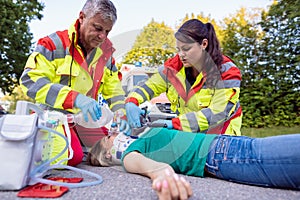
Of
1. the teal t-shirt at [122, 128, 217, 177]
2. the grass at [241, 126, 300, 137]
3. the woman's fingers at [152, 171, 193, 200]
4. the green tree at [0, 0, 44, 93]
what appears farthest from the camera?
the green tree at [0, 0, 44, 93]

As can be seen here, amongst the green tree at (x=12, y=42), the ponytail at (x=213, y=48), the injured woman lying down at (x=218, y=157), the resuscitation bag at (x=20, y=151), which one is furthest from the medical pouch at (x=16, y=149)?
the green tree at (x=12, y=42)

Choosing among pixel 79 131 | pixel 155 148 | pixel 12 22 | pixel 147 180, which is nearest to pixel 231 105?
pixel 155 148

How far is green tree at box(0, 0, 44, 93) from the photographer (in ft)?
22.2

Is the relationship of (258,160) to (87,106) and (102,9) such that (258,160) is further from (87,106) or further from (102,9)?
(102,9)

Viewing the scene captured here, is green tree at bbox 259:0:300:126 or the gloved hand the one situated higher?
green tree at bbox 259:0:300:126

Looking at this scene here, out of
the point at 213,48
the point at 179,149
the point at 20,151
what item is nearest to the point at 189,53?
the point at 213,48

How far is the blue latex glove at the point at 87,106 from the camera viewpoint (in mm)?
1186

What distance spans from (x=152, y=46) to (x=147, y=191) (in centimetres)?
79

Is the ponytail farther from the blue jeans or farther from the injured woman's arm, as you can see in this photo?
the injured woman's arm

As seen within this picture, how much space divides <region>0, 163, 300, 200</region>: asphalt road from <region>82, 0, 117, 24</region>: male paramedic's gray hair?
684 millimetres

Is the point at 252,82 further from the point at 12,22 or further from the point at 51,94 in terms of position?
the point at 12,22

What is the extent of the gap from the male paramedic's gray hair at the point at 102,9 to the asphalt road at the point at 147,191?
0.68 meters

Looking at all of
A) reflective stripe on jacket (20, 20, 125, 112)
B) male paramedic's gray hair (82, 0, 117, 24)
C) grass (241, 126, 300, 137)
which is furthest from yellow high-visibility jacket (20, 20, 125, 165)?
grass (241, 126, 300, 137)

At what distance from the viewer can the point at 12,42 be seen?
7.05 m
